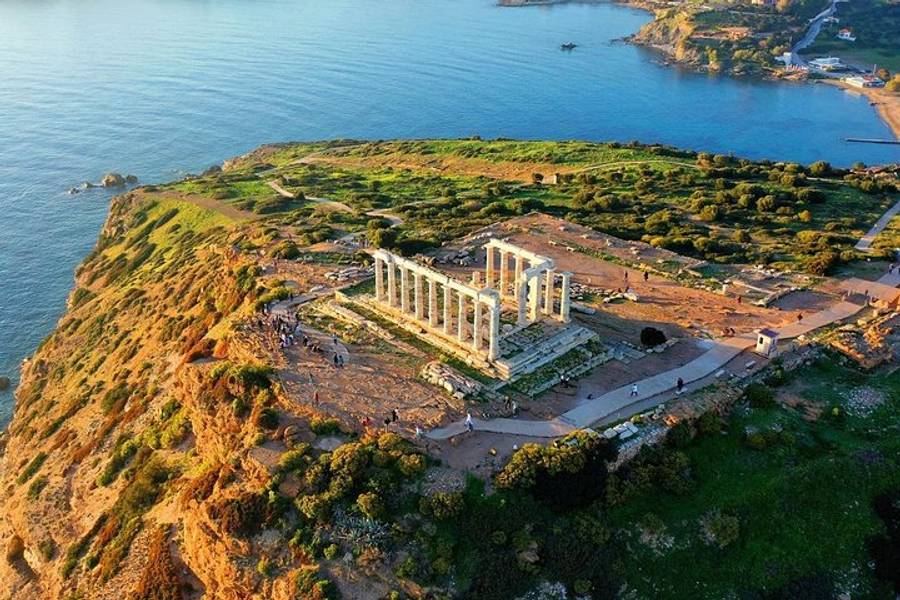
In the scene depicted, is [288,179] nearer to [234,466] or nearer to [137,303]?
[137,303]

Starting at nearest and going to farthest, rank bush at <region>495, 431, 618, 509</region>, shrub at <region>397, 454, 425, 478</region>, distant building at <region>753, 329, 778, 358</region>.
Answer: bush at <region>495, 431, 618, 509</region>, shrub at <region>397, 454, 425, 478</region>, distant building at <region>753, 329, 778, 358</region>

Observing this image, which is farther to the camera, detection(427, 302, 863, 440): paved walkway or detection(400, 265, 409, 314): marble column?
detection(400, 265, 409, 314): marble column

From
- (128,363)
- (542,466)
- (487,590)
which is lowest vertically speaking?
(128,363)

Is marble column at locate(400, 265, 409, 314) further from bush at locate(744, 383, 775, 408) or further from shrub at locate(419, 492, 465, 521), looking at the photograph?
bush at locate(744, 383, 775, 408)

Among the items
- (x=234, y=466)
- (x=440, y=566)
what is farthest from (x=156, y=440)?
(x=440, y=566)

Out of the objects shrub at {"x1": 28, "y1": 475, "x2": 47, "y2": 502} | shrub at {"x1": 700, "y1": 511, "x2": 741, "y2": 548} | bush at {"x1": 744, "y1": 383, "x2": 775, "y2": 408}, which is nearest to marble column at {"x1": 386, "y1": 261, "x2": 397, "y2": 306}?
bush at {"x1": 744, "y1": 383, "x2": 775, "y2": 408}

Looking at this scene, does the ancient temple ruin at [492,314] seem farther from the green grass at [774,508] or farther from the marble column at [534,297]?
the green grass at [774,508]
